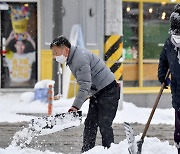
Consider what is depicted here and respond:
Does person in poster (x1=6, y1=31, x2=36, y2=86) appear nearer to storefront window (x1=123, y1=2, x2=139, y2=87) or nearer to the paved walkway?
storefront window (x1=123, y1=2, x2=139, y2=87)

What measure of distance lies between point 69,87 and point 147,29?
8.52 feet

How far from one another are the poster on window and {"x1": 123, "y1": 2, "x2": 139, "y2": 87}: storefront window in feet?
7.51

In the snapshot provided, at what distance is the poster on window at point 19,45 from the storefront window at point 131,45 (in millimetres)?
2289

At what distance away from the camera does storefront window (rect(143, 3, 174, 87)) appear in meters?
13.9

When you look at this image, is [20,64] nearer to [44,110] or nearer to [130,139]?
[44,110]

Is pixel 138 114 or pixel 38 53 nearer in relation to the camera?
pixel 138 114

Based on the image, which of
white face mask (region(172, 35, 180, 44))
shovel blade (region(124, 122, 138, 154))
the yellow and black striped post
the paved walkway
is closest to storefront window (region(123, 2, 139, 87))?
the yellow and black striped post

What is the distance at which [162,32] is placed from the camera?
46.0ft

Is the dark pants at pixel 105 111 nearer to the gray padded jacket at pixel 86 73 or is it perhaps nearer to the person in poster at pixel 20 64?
the gray padded jacket at pixel 86 73

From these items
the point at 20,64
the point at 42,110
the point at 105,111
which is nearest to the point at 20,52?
the point at 20,64

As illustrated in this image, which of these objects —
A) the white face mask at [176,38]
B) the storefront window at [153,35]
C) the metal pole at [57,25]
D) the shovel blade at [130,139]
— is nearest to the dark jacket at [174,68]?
the white face mask at [176,38]

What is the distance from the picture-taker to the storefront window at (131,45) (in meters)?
13.7

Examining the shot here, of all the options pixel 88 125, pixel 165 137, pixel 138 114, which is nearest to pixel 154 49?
pixel 138 114

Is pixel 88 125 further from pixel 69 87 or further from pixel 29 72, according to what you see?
pixel 29 72
